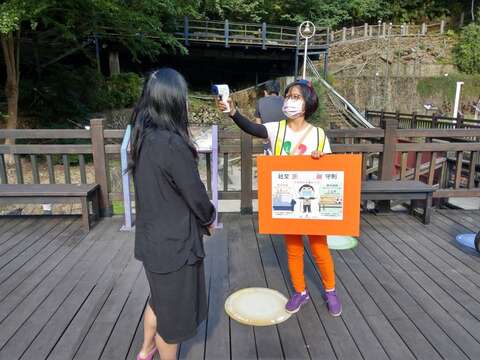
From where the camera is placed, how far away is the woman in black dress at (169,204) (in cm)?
154

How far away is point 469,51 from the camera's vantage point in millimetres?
22969

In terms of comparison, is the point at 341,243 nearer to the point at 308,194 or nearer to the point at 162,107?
the point at 308,194

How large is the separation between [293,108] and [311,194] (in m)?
0.55

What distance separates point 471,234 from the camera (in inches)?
152

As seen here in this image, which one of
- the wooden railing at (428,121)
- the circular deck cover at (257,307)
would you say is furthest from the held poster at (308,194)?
the wooden railing at (428,121)

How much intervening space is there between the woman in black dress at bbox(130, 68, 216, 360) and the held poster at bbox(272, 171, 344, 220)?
754 millimetres

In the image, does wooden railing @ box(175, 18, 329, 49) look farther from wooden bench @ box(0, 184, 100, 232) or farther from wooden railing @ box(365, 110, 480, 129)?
wooden bench @ box(0, 184, 100, 232)

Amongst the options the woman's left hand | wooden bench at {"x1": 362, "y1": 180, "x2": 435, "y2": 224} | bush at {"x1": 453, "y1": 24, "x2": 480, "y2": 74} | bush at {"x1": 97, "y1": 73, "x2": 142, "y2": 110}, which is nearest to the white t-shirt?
the woman's left hand

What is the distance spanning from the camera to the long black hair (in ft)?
5.07

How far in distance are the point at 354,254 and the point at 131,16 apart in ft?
29.5

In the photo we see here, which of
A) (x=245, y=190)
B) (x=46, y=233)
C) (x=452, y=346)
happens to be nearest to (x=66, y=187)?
(x=46, y=233)

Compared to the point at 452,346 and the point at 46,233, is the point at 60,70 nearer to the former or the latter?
the point at 46,233

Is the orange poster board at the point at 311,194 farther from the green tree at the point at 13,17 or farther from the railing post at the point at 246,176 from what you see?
the green tree at the point at 13,17

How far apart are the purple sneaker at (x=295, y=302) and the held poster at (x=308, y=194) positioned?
1.94 feet
